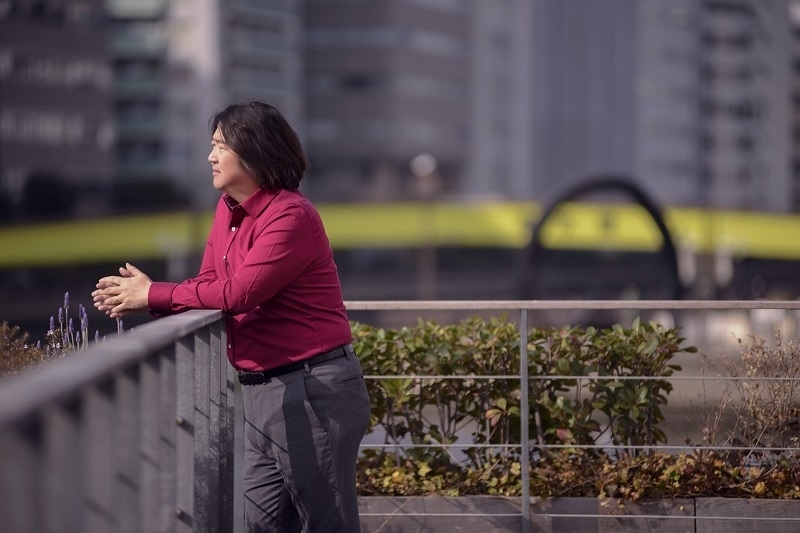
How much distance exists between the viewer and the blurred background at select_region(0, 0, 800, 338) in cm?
4706

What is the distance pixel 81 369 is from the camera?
2055 millimetres

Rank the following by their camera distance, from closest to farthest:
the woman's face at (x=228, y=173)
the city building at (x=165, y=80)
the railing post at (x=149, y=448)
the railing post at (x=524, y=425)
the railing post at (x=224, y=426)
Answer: the railing post at (x=149, y=448)
the woman's face at (x=228, y=173)
the railing post at (x=224, y=426)
the railing post at (x=524, y=425)
the city building at (x=165, y=80)

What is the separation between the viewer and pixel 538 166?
400ft

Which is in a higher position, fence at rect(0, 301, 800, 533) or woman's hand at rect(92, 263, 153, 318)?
woman's hand at rect(92, 263, 153, 318)

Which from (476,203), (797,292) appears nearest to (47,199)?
(476,203)

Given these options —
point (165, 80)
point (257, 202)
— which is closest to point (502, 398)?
point (257, 202)

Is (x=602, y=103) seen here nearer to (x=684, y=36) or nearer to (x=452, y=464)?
(x=684, y=36)

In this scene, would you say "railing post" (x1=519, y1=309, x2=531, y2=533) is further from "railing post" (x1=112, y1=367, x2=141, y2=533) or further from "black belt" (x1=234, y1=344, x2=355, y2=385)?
"railing post" (x1=112, y1=367, x2=141, y2=533)

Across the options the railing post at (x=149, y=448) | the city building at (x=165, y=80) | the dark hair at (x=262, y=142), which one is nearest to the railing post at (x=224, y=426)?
the dark hair at (x=262, y=142)

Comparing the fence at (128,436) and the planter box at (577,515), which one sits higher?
the fence at (128,436)

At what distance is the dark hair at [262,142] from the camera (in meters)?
3.49

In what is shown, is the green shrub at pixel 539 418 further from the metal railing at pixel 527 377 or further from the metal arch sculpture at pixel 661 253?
the metal arch sculpture at pixel 661 253

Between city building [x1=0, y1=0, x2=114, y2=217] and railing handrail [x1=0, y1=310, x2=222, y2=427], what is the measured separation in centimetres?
6574

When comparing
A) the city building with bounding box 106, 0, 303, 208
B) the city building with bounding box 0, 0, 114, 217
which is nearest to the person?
the city building with bounding box 0, 0, 114, 217
